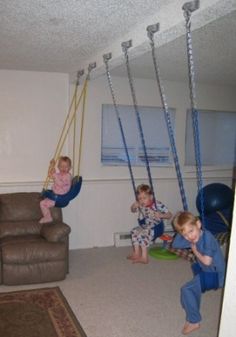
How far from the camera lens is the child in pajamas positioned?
4477 mm

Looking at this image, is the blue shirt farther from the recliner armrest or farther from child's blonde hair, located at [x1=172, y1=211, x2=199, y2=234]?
the recliner armrest

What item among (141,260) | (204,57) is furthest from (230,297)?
(141,260)

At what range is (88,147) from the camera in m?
5.14

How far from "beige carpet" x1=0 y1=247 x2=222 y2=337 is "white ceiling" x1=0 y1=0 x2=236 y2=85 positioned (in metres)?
2.28

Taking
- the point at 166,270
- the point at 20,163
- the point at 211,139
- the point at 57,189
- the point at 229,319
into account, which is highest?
the point at 211,139

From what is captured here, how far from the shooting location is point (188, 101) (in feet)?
18.5

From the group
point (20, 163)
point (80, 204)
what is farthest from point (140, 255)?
point (20, 163)

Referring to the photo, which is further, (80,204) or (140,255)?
(80,204)

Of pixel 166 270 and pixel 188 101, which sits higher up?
pixel 188 101

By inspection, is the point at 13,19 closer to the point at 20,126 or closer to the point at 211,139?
the point at 20,126

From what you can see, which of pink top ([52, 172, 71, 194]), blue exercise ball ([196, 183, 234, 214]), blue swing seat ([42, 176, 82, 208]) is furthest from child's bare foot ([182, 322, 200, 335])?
blue exercise ball ([196, 183, 234, 214])

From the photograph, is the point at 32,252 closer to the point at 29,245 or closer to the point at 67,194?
the point at 29,245

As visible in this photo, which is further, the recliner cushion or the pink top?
the pink top

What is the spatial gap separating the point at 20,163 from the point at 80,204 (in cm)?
101
